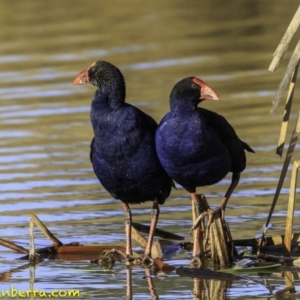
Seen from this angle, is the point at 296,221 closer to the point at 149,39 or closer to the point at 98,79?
the point at 98,79

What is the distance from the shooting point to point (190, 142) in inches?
306

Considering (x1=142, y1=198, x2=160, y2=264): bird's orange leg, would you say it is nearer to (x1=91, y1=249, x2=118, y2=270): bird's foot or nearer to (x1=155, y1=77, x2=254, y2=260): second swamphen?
(x1=91, y1=249, x2=118, y2=270): bird's foot

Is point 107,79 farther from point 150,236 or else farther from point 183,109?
point 150,236

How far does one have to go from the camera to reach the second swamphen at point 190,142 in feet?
25.5

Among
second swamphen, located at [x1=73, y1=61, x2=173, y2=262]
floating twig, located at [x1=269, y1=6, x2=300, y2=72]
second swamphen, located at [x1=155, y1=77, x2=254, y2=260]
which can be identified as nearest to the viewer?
floating twig, located at [x1=269, y1=6, x2=300, y2=72]

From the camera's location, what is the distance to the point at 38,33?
20438 mm

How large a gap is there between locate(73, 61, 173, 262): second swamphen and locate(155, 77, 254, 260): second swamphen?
7.1 inches

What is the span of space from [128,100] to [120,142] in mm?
6770

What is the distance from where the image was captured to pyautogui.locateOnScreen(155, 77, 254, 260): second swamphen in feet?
25.5

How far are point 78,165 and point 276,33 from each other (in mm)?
8359

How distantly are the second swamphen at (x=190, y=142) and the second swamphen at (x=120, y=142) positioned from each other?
181 millimetres

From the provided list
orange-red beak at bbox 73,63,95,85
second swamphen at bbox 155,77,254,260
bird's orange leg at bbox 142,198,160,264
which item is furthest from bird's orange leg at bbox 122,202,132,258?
orange-red beak at bbox 73,63,95,85

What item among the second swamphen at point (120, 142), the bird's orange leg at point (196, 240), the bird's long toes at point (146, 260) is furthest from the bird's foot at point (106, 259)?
the bird's orange leg at point (196, 240)

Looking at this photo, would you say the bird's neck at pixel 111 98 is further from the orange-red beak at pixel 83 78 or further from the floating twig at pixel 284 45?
the floating twig at pixel 284 45
